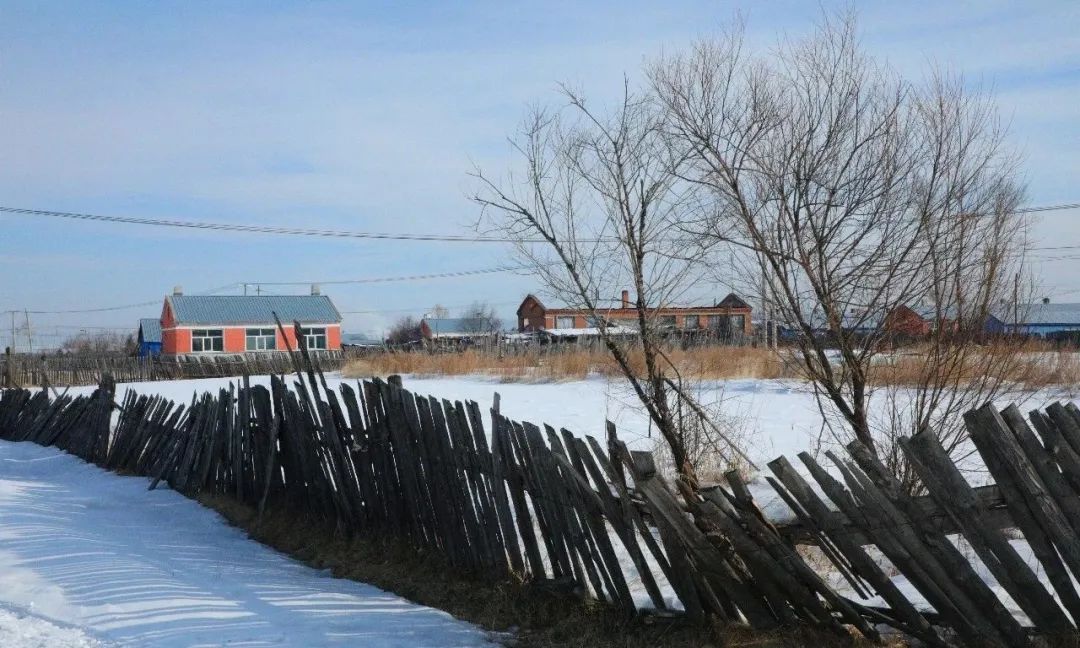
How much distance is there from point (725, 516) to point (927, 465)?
0.89 meters

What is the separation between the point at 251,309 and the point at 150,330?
28.5 feet

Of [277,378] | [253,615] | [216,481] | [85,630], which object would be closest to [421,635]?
[253,615]

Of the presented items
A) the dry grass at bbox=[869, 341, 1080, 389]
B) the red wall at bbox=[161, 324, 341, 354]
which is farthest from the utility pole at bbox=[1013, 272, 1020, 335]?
the red wall at bbox=[161, 324, 341, 354]

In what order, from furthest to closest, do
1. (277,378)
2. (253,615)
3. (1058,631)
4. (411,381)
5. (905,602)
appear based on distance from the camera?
(411,381) < (277,378) < (253,615) < (905,602) < (1058,631)

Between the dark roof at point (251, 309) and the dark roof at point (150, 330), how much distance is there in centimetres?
625

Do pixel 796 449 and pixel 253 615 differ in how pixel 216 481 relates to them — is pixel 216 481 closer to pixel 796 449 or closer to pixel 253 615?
pixel 253 615

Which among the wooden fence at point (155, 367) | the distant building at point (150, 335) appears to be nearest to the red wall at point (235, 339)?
the distant building at point (150, 335)

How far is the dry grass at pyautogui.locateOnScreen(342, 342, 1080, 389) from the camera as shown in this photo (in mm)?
5997

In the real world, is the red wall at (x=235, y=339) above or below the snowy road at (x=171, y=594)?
above

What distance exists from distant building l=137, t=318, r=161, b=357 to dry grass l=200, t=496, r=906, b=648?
53132 millimetres

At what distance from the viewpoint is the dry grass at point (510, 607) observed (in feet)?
14.6

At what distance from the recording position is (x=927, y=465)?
369 centimetres

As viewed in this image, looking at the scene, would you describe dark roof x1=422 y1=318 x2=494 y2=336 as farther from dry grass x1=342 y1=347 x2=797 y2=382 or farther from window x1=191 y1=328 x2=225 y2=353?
dry grass x1=342 y1=347 x2=797 y2=382

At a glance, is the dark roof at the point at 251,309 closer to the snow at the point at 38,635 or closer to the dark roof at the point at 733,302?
the dark roof at the point at 733,302
